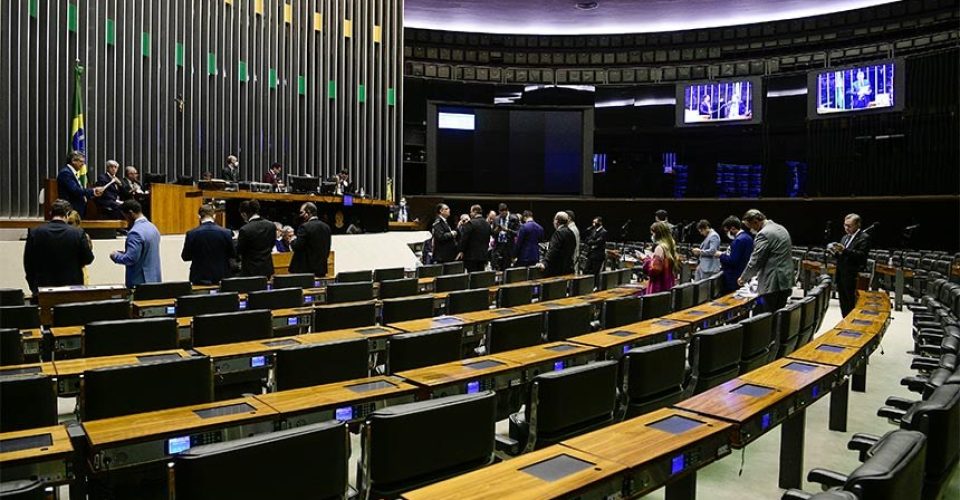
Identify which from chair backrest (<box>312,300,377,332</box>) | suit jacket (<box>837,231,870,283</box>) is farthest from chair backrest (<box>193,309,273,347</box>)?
suit jacket (<box>837,231,870,283</box>)

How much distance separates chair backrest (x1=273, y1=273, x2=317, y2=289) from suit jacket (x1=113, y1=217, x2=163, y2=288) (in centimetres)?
100

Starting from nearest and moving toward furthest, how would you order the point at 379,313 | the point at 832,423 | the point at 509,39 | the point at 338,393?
the point at 338,393, the point at 832,423, the point at 379,313, the point at 509,39

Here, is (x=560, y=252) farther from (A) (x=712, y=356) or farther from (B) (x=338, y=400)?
(B) (x=338, y=400)

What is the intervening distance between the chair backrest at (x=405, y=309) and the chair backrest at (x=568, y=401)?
234 centimetres

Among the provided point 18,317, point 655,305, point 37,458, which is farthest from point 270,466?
point 655,305

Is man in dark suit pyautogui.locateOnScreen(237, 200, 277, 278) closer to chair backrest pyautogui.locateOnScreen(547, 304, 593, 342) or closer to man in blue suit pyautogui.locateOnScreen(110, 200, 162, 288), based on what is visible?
man in blue suit pyautogui.locateOnScreen(110, 200, 162, 288)

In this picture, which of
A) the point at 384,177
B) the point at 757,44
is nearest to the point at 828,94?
the point at 757,44

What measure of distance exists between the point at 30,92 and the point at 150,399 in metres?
9.25

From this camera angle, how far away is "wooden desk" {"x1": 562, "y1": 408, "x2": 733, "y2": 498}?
2170mm

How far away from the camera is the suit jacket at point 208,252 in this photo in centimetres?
623

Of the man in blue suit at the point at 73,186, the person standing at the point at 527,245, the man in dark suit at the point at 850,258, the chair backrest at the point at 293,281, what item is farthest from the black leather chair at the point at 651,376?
the man in blue suit at the point at 73,186

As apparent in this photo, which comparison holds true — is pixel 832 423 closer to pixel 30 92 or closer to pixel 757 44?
pixel 30 92

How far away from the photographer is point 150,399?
286 centimetres

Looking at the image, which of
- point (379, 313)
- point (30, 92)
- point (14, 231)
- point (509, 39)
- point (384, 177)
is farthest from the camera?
point (509, 39)
